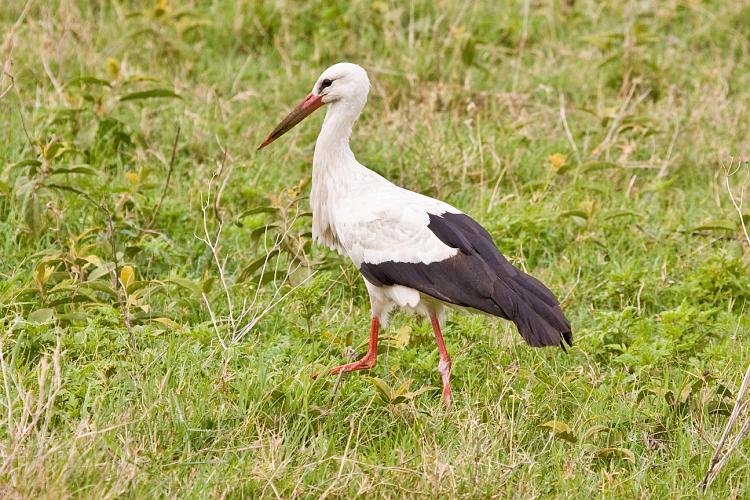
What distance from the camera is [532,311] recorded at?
4.64 metres

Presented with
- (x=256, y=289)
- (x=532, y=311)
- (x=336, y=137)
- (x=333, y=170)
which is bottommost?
(x=256, y=289)

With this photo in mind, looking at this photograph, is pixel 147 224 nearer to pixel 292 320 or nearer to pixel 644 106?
pixel 292 320

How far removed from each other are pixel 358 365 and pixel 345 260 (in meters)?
1.10

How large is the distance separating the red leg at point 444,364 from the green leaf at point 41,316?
1.58 m

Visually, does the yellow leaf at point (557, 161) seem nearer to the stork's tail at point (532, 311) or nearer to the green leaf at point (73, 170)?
the stork's tail at point (532, 311)

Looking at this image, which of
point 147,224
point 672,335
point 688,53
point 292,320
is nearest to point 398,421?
point 292,320

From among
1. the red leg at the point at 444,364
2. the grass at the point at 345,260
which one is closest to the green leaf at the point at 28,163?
the grass at the point at 345,260

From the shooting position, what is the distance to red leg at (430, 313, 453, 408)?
15.5ft

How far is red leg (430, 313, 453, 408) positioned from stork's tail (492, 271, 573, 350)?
1.18 feet

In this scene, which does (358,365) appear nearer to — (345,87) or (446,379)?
(446,379)

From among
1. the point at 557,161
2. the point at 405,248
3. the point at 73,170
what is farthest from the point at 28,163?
the point at 557,161

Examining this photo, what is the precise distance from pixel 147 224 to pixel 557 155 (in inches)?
89.8

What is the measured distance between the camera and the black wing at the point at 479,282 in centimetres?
461

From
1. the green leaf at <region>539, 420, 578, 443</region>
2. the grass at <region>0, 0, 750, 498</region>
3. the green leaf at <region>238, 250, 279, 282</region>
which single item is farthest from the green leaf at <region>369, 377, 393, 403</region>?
the green leaf at <region>238, 250, 279, 282</region>
